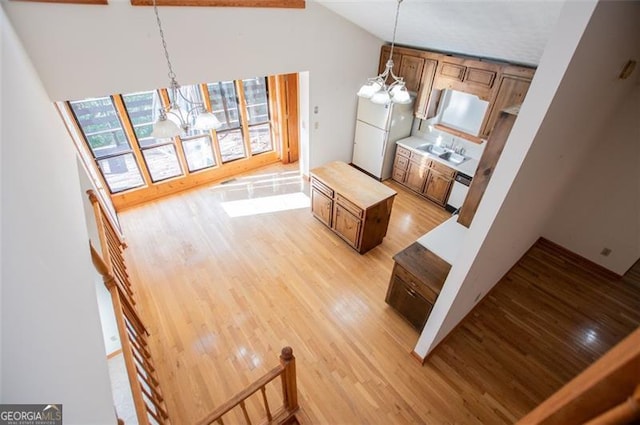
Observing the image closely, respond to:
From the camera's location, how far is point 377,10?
11.0 feet

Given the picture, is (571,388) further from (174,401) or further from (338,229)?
(338,229)

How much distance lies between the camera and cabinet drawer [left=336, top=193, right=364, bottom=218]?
3.55 metres

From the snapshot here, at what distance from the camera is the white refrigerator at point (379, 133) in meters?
4.66

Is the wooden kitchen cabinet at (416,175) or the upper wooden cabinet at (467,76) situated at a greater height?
the upper wooden cabinet at (467,76)

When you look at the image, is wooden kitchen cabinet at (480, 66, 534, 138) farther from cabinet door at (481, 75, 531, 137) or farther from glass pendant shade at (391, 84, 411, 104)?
glass pendant shade at (391, 84, 411, 104)

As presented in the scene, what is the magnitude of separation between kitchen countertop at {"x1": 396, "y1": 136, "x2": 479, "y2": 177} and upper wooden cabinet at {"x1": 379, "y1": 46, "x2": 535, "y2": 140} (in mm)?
500

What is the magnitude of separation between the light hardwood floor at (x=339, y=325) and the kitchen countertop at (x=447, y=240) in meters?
0.89

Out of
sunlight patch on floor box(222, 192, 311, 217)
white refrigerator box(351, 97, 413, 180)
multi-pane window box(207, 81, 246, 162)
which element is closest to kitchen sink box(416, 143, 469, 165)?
white refrigerator box(351, 97, 413, 180)

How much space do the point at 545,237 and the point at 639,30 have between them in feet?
9.98

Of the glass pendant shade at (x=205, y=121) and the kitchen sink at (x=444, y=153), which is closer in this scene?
the glass pendant shade at (x=205, y=121)

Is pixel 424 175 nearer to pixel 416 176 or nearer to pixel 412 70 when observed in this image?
pixel 416 176

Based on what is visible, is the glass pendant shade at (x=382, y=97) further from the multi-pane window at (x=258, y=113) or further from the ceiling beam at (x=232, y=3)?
the multi-pane window at (x=258, y=113)

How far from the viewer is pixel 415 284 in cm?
271

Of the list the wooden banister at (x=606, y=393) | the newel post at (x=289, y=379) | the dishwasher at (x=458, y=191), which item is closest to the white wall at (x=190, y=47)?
the dishwasher at (x=458, y=191)
